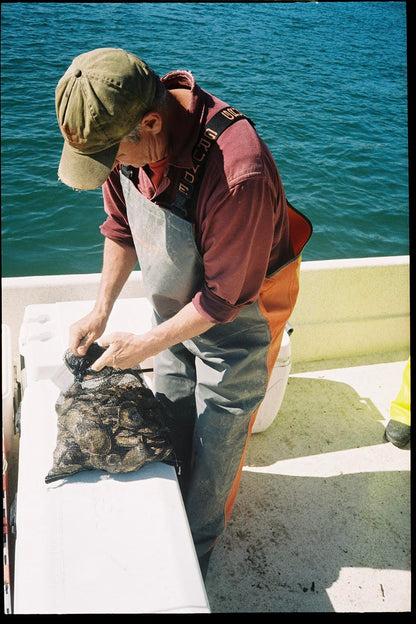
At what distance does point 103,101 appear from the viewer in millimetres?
1308

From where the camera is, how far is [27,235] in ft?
21.7

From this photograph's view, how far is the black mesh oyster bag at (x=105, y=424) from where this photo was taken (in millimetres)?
1648

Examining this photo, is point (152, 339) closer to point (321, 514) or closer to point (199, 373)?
point (199, 373)

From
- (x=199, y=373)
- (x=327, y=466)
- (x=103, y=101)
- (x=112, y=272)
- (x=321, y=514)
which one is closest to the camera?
(x=103, y=101)

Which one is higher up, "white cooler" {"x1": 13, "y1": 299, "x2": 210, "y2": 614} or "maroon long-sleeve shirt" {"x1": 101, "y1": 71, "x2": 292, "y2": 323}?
"maroon long-sleeve shirt" {"x1": 101, "y1": 71, "x2": 292, "y2": 323}

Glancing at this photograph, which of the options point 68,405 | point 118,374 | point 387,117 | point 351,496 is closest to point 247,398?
point 118,374

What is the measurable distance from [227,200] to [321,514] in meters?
1.66

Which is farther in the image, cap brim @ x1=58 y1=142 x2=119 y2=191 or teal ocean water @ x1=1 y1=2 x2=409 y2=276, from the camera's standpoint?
teal ocean water @ x1=1 y1=2 x2=409 y2=276

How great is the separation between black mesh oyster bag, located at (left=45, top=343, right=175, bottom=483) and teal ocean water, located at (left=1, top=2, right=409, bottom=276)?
4.53 metres

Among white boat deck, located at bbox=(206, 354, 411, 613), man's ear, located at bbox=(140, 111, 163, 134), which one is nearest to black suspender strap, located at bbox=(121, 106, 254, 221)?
man's ear, located at bbox=(140, 111, 163, 134)

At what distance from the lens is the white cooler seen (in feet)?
4.50

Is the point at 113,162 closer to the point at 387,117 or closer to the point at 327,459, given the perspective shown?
the point at 327,459

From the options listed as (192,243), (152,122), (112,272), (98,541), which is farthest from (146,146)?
(98,541)

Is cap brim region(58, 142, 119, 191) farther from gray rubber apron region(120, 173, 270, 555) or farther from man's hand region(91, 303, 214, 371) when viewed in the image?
man's hand region(91, 303, 214, 371)
